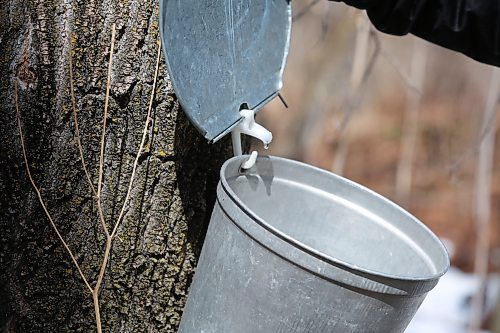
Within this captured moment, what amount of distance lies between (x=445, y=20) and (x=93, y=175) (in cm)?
80

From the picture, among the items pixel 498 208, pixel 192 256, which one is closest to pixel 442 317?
pixel 498 208

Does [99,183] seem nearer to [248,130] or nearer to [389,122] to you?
[248,130]

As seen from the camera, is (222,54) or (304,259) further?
(222,54)

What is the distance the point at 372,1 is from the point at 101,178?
65cm

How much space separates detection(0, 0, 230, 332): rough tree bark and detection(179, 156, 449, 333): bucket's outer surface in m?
0.18

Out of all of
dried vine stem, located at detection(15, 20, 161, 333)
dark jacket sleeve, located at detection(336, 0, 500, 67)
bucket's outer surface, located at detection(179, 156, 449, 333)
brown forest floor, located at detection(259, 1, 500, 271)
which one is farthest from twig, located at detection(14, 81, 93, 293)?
brown forest floor, located at detection(259, 1, 500, 271)

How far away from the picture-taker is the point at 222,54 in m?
1.32

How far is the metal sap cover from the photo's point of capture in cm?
122

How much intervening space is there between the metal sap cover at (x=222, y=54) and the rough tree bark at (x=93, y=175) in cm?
14

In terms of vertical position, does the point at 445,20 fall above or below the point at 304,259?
above

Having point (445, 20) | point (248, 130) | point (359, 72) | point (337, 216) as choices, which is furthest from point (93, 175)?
point (359, 72)

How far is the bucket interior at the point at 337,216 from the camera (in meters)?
1.34

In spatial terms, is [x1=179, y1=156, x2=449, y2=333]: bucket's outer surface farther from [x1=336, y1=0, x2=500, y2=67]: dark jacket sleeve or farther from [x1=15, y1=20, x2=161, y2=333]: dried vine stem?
[x1=336, y1=0, x2=500, y2=67]: dark jacket sleeve

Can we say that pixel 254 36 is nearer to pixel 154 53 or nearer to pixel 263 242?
pixel 154 53
